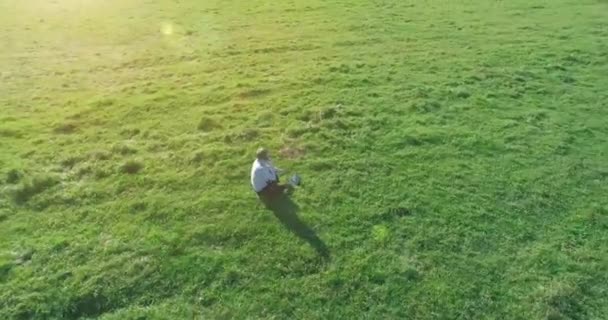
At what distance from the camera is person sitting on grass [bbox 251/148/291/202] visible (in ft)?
36.3

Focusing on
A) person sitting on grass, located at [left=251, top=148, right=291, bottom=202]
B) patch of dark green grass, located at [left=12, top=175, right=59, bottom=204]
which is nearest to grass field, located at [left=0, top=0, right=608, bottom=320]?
patch of dark green grass, located at [left=12, top=175, right=59, bottom=204]

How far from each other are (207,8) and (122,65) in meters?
9.38

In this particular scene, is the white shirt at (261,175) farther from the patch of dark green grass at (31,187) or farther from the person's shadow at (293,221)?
the patch of dark green grass at (31,187)

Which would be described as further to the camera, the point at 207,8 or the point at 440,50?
the point at 207,8

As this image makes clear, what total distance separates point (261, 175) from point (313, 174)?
160 centimetres

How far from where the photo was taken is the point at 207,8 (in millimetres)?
27922

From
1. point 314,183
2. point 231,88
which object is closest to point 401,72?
point 231,88

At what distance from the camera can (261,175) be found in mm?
11023

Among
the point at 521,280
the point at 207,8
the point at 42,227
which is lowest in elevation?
the point at 521,280

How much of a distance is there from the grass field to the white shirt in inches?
17.2

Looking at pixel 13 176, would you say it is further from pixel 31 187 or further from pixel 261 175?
pixel 261 175

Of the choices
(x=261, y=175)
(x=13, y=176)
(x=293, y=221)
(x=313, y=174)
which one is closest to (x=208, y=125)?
(x=313, y=174)

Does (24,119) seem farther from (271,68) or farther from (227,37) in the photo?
(227,37)

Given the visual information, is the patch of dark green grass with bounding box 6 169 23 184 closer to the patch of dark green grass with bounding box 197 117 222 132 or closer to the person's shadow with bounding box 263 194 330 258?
the patch of dark green grass with bounding box 197 117 222 132
